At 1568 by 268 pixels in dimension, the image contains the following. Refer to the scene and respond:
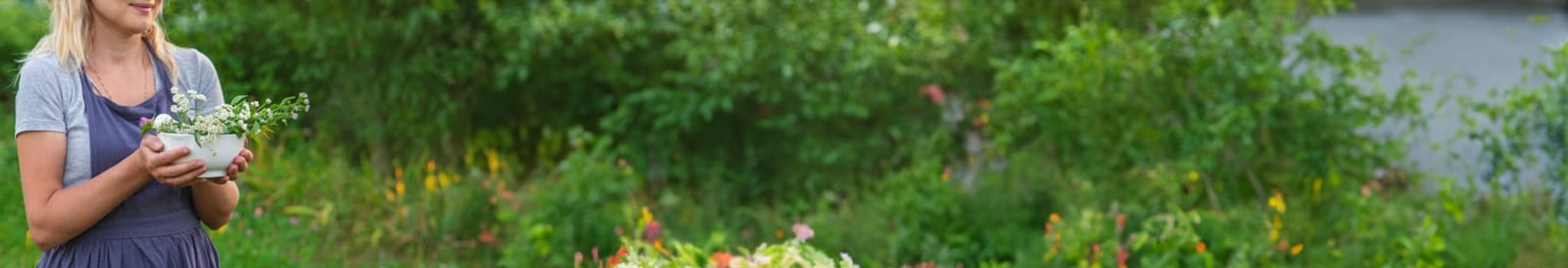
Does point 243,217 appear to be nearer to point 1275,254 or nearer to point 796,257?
point 796,257

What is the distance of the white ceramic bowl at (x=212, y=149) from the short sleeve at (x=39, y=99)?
152 millimetres

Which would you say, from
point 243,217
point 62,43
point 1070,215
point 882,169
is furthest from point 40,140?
point 882,169

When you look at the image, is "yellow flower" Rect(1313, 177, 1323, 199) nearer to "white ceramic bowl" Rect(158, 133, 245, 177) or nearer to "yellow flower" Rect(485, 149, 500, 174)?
"yellow flower" Rect(485, 149, 500, 174)

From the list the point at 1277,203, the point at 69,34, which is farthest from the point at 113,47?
the point at 1277,203

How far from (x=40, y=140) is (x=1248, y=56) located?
4803mm

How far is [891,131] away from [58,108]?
5.02m

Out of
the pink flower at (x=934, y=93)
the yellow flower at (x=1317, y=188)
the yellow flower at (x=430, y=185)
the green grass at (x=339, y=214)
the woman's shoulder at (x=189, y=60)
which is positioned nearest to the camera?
the woman's shoulder at (x=189, y=60)

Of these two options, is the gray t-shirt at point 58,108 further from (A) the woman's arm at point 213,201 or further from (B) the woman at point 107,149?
(A) the woman's arm at point 213,201

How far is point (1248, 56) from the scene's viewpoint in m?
5.82

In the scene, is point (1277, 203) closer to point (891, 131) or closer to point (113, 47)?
point (891, 131)

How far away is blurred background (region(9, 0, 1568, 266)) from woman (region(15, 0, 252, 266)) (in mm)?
2318

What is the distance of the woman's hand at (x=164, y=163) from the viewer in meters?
1.92

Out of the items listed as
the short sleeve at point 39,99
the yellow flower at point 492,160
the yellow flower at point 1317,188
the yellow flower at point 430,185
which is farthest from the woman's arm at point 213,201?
the yellow flower at point 1317,188

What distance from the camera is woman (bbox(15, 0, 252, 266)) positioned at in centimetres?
195
